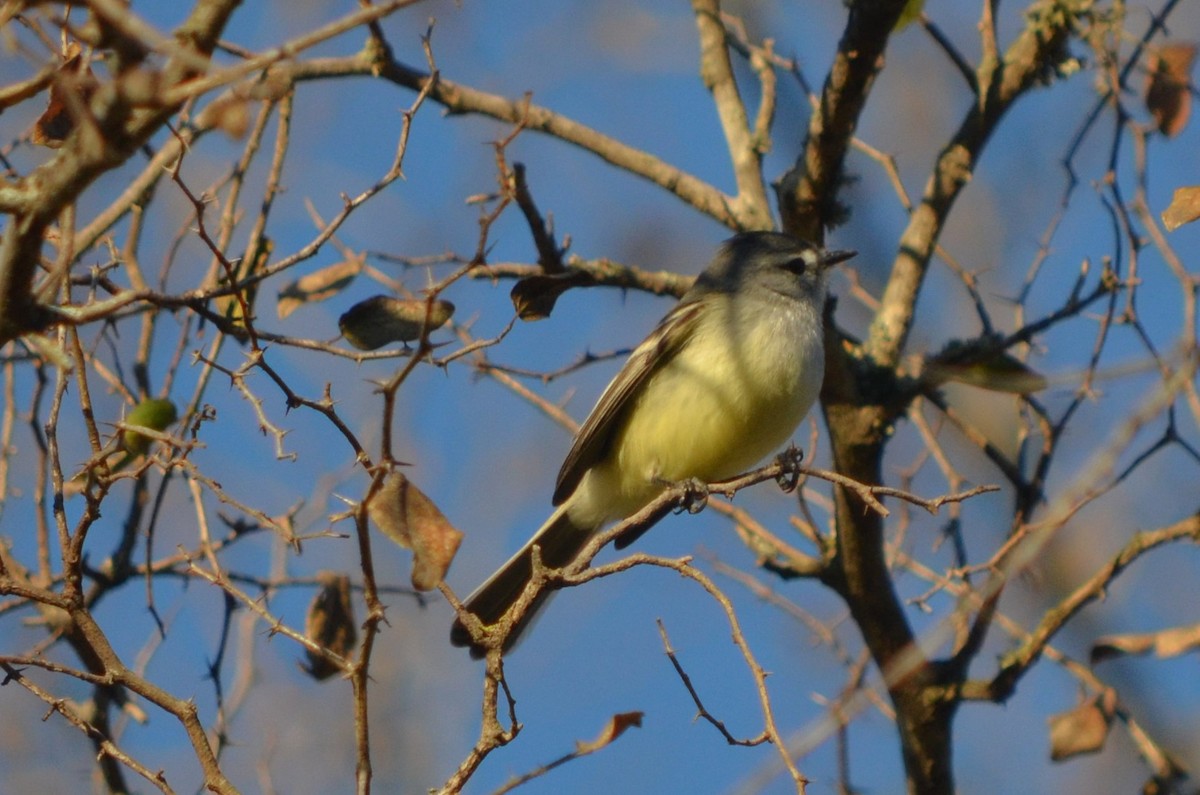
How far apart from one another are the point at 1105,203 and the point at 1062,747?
→ 193cm

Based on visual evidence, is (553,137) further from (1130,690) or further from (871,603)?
(1130,690)

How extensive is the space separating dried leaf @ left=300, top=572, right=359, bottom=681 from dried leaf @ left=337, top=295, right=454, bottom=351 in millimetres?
1069

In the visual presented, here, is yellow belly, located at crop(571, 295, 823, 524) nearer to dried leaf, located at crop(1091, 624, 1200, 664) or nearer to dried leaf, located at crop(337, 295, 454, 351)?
dried leaf, located at crop(1091, 624, 1200, 664)

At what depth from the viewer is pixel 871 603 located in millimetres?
5008

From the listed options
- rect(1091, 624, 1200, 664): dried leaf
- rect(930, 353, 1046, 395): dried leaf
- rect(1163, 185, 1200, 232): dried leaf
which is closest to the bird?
rect(930, 353, 1046, 395): dried leaf

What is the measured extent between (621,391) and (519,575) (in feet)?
2.87

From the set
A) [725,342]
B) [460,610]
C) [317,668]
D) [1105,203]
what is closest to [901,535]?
[725,342]

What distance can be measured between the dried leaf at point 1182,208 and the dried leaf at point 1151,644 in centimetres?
172

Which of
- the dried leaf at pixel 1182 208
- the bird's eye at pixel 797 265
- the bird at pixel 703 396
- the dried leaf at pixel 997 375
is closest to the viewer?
the dried leaf at pixel 1182 208

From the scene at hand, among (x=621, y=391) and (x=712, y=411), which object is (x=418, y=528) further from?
(x=621, y=391)

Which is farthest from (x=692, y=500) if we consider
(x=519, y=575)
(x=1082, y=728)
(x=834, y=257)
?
(x=1082, y=728)

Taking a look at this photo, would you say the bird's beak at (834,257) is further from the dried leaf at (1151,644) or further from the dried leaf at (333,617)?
the dried leaf at (333,617)

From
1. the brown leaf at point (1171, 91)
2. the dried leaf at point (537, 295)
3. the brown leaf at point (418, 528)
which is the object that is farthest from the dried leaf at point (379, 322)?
the brown leaf at point (1171, 91)

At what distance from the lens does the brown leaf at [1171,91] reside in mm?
5035
